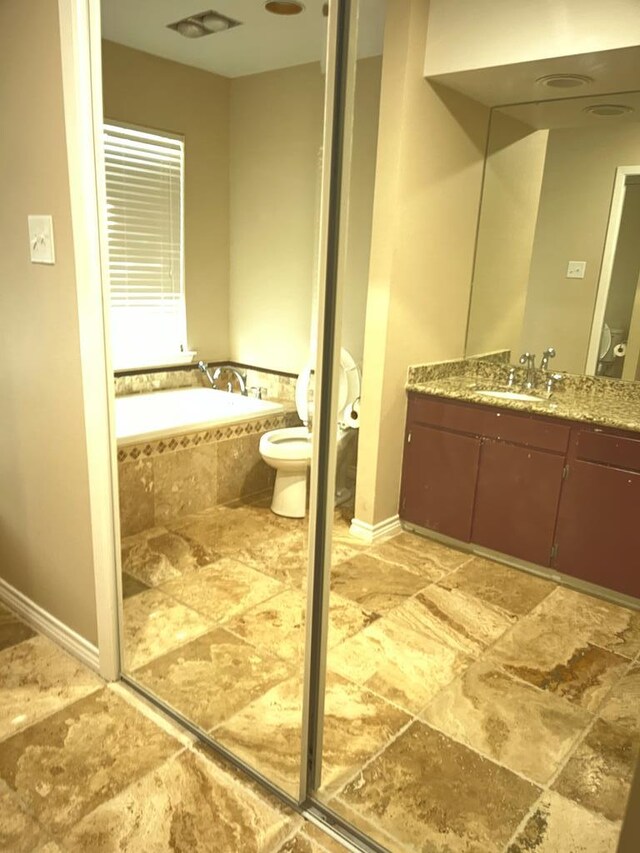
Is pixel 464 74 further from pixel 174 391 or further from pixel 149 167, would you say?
pixel 174 391

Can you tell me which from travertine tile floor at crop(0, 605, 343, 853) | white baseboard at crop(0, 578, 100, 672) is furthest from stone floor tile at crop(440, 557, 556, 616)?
white baseboard at crop(0, 578, 100, 672)

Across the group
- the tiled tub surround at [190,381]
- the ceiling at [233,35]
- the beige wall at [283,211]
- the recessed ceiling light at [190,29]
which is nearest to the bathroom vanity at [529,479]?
the beige wall at [283,211]

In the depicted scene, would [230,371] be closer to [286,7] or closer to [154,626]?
[154,626]

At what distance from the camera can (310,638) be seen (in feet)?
4.72

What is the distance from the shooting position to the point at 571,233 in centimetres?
292

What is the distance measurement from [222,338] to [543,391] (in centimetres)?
157

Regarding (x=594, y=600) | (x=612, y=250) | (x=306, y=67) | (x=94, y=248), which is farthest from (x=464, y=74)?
(x=594, y=600)

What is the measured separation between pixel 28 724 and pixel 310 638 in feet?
3.01

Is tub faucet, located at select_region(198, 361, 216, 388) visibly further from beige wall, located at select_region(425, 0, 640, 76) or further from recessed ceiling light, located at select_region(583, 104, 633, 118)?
recessed ceiling light, located at select_region(583, 104, 633, 118)

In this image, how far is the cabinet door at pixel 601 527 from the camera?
2.46 m

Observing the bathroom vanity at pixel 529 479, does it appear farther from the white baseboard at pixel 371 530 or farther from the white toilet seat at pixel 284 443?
the white toilet seat at pixel 284 443

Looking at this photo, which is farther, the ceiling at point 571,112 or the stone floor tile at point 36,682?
the ceiling at point 571,112

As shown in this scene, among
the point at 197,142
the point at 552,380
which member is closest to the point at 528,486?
the point at 552,380

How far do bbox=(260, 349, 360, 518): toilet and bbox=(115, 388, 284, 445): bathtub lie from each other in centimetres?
18
